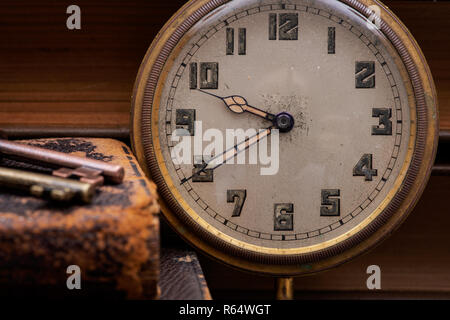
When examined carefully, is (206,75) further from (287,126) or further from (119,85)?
(119,85)

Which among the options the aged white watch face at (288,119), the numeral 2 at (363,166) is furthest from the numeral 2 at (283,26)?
the numeral 2 at (363,166)

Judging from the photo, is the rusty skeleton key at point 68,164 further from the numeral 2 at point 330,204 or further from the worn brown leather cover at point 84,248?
the numeral 2 at point 330,204

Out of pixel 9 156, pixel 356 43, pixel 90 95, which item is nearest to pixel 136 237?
pixel 9 156

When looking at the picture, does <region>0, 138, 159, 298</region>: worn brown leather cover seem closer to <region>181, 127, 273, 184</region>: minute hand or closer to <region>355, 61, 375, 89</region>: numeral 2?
<region>181, 127, 273, 184</region>: minute hand

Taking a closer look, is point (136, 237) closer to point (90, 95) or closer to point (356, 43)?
point (356, 43)

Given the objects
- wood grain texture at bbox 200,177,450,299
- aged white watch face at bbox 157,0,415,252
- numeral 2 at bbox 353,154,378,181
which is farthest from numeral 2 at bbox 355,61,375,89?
wood grain texture at bbox 200,177,450,299
